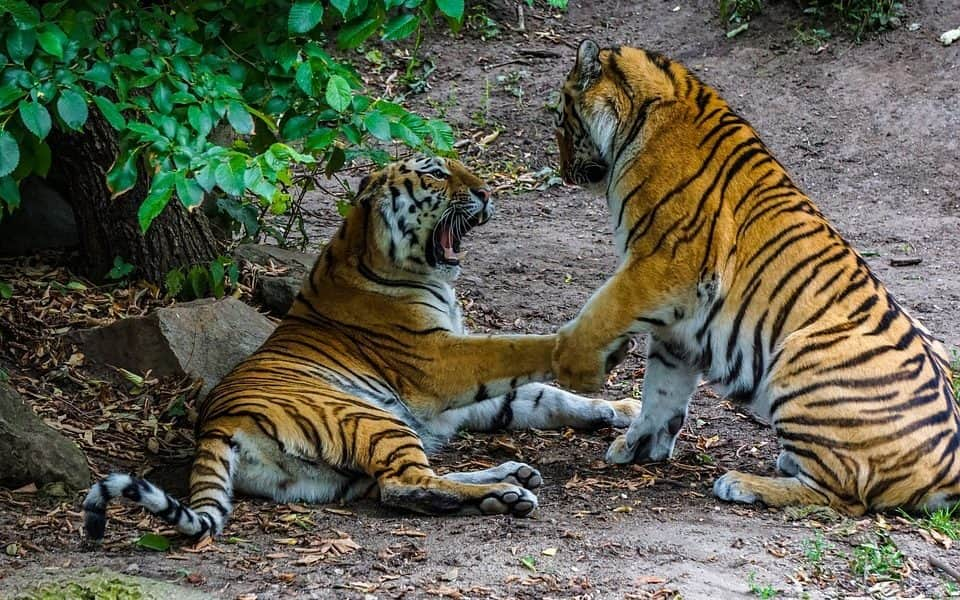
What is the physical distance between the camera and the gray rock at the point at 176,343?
18.5 feet

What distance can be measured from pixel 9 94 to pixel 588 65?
2.37 meters

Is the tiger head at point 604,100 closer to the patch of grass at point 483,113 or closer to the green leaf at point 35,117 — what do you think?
the green leaf at point 35,117

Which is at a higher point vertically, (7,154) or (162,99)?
(162,99)

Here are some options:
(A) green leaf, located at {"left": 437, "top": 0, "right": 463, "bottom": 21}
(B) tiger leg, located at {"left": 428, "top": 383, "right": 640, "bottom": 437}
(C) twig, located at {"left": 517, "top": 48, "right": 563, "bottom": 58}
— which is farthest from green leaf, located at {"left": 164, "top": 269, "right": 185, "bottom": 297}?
(C) twig, located at {"left": 517, "top": 48, "right": 563, "bottom": 58}

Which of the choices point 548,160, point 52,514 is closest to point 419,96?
point 548,160

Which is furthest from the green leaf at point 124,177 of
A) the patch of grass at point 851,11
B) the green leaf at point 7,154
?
the patch of grass at point 851,11

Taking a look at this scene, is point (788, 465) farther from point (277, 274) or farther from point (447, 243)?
point (277, 274)

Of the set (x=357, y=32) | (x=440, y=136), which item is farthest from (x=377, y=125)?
(x=440, y=136)

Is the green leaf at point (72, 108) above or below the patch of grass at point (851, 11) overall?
below

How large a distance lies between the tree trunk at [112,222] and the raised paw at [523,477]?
258 centimetres

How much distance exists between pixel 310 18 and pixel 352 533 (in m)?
1.83

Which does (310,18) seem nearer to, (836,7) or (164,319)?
(164,319)

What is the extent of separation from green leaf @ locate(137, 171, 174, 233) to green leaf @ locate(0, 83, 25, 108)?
493 millimetres

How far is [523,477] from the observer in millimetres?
4684
